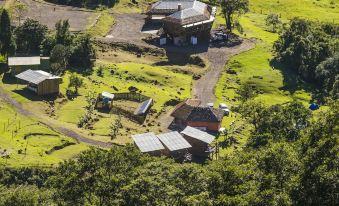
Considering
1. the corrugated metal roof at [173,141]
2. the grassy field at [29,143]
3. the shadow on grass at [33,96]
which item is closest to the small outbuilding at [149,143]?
the corrugated metal roof at [173,141]

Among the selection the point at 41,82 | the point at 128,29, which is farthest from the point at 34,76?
the point at 128,29

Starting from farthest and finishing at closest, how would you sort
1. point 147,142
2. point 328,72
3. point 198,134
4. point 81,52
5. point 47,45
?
1. point 328,72
2. point 47,45
3. point 81,52
4. point 198,134
5. point 147,142

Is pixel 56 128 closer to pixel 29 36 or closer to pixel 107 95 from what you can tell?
pixel 107 95

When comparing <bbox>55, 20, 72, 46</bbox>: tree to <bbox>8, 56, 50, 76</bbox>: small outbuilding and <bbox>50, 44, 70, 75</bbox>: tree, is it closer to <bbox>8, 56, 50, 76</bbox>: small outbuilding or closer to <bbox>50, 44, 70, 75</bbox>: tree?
<bbox>50, 44, 70, 75</bbox>: tree

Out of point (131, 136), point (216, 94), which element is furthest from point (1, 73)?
point (216, 94)

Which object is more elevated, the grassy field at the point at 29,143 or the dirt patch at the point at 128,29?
the dirt patch at the point at 128,29

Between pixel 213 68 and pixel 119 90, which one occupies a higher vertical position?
pixel 213 68

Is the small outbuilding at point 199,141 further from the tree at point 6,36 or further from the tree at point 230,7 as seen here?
the tree at point 230,7
